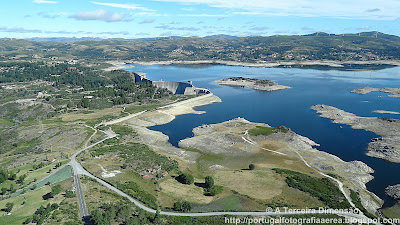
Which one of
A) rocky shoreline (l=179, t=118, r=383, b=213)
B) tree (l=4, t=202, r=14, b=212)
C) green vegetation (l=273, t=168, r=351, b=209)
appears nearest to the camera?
tree (l=4, t=202, r=14, b=212)

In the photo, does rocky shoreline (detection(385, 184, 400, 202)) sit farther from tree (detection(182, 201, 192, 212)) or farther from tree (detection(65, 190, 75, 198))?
tree (detection(65, 190, 75, 198))

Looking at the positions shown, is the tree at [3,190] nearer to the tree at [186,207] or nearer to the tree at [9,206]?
the tree at [9,206]

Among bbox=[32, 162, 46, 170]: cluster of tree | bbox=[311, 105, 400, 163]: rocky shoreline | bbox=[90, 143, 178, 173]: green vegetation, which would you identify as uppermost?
bbox=[311, 105, 400, 163]: rocky shoreline

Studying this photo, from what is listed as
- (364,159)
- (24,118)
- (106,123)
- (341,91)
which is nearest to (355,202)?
(364,159)

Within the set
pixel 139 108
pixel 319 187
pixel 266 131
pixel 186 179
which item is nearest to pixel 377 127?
pixel 266 131

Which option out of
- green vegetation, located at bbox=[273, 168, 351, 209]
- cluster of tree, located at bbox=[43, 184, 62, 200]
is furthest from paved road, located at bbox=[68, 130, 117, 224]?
green vegetation, located at bbox=[273, 168, 351, 209]
